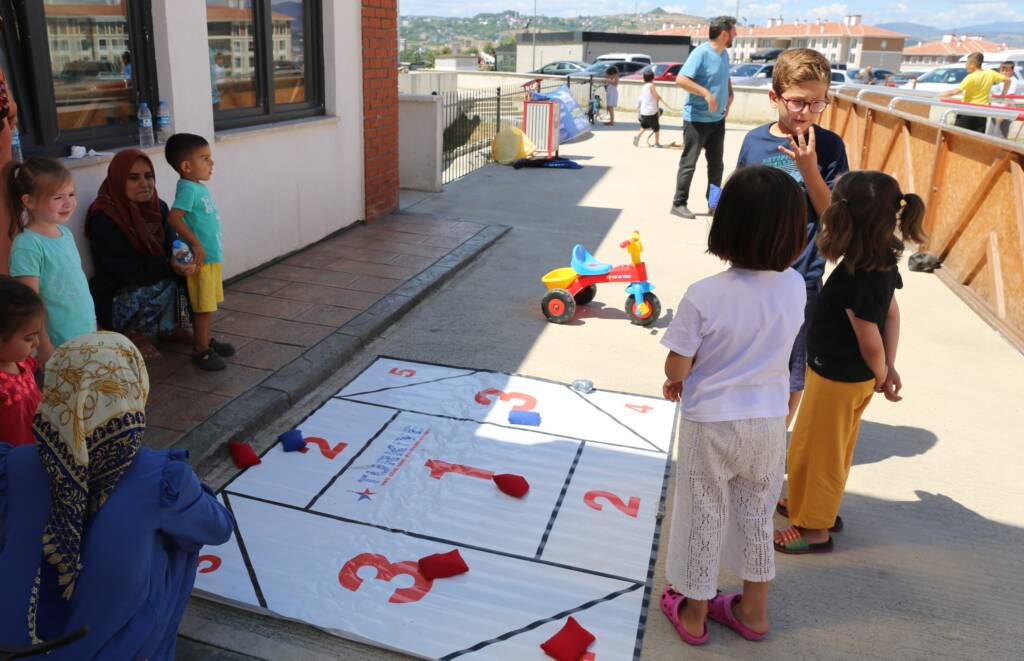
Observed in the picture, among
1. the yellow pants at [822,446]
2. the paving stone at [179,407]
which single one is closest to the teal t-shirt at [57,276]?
the paving stone at [179,407]

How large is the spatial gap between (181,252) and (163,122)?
134 cm

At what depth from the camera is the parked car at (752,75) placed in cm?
2903

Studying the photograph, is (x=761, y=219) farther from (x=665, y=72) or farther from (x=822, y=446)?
(x=665, y=72)

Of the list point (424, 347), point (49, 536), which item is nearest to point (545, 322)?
point (424, 347)

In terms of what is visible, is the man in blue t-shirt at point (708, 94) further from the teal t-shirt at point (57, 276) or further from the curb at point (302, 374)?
the teal t-shirt at point (57, 276)

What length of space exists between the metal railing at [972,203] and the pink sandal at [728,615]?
13.1 ft

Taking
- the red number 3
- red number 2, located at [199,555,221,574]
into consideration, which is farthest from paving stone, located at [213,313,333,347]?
the red number 3

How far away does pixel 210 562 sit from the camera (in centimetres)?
296

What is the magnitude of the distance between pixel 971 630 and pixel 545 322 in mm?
3434

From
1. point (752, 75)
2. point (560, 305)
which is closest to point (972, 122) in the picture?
point (560, 305)

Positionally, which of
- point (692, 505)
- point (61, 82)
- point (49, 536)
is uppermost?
point (61, 82)

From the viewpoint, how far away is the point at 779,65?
10.5 feet

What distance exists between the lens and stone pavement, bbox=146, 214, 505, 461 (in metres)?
3.90

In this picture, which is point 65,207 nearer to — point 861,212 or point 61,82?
point 61,82
